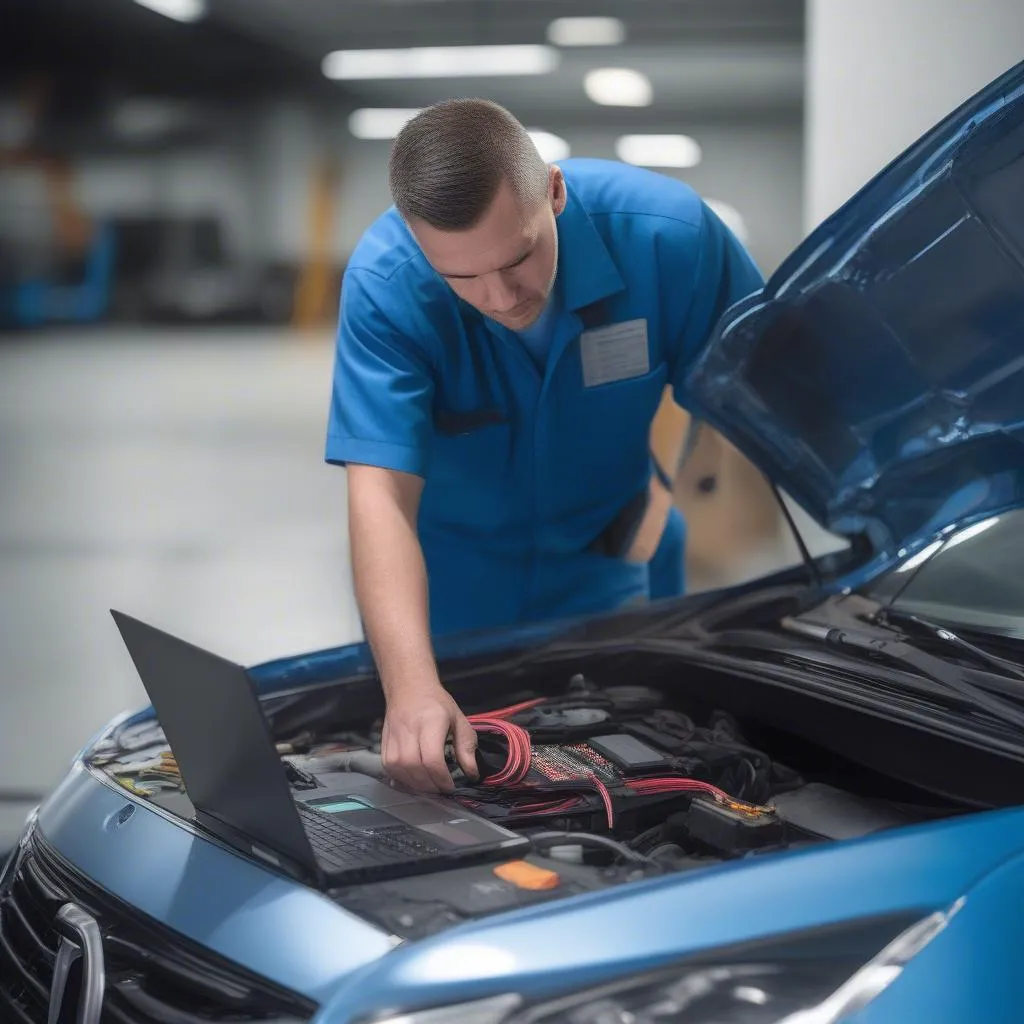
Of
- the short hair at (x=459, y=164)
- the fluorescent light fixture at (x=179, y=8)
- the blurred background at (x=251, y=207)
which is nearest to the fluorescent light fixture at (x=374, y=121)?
the blurred background at (x=251, y=207)

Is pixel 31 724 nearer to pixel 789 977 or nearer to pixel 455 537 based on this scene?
pixel 455 537

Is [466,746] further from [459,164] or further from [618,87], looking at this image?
[618,87]

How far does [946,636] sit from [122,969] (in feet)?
3.26

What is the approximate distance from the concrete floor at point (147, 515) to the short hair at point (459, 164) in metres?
1.90

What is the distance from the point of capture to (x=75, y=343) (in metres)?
6.82

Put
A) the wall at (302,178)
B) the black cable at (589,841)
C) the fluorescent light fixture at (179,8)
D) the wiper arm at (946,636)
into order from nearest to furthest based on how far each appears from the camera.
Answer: the black cable at (589,841) → the wiper arm at (946,636) → the wall at (302,178) → the fluorescent light fixture at (179,8)

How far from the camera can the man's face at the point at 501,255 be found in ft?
5.15

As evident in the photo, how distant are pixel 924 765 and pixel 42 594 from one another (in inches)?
160

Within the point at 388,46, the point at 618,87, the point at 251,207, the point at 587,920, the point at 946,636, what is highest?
the point at 388,46

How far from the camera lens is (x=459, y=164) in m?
1.54

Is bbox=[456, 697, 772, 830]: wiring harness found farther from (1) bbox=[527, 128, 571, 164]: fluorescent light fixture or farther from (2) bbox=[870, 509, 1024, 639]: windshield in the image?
(1) bbox=[527, 128, 571, 164]: fluorescent light fixture

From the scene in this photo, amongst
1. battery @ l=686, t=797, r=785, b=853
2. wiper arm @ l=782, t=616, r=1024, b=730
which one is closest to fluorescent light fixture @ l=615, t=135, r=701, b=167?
wiper arm @ l=782, t=616, r=1024, b=730

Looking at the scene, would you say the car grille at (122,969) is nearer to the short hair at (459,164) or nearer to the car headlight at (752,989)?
the car headlight at (752,989)

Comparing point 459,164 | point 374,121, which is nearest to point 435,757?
point 459,164
